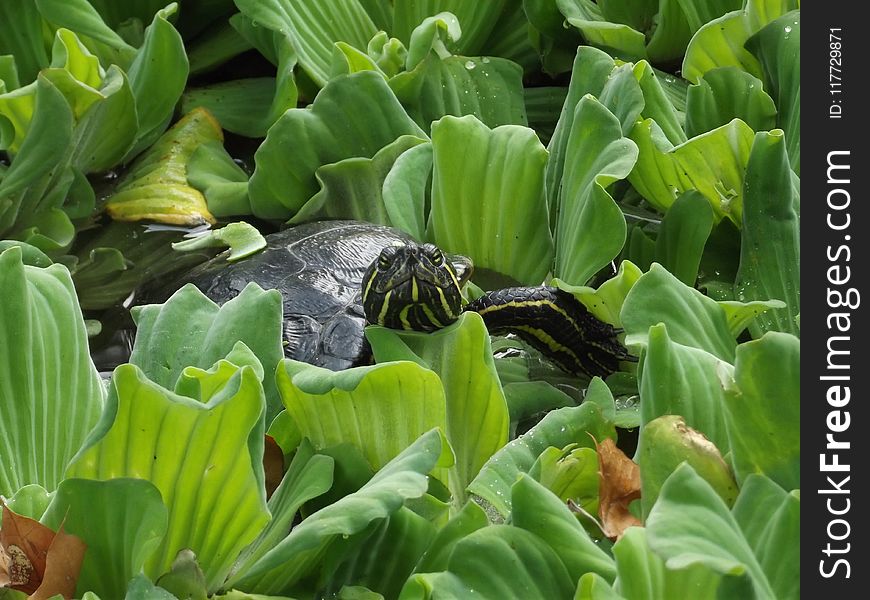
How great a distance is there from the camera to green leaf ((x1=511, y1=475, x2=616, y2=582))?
860 millimetres

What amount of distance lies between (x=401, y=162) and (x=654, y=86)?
36 cm

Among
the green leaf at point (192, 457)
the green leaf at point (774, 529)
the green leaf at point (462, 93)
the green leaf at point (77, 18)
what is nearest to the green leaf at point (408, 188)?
the green leaf at point (462, 93)

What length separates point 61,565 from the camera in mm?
874

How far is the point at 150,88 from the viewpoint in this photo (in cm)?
199

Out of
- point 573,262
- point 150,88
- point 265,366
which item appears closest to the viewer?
point 265,366

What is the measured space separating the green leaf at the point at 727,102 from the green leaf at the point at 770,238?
265 millimetres

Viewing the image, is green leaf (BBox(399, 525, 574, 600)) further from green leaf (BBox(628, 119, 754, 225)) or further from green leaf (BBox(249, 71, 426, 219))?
green leaf (BBox(249, 71, 426, 219))

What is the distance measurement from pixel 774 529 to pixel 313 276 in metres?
0.98

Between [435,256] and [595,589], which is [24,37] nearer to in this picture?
[435,256]

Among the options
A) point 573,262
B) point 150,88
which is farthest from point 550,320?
point 150,88

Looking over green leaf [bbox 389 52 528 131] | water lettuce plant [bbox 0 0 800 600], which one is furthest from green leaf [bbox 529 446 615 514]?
green leaf [bbox 389 52 528 131]

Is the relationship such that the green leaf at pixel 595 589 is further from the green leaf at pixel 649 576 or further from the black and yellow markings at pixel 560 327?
the black and yellow markings at pixel 560 327

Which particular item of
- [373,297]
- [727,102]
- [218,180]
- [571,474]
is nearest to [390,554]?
[571,474]

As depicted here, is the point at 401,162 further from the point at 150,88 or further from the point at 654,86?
the point at 150,88
